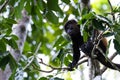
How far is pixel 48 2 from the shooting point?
305 centimetres

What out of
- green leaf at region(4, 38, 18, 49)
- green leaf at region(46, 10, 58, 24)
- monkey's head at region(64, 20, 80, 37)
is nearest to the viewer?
green leaf at region(4, 38, 18, 49)

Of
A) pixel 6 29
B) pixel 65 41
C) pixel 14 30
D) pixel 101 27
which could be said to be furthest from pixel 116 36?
pixel 14 30

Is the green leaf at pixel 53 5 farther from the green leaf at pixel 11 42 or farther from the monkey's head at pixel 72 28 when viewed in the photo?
the monkey's head at pixel 72 28

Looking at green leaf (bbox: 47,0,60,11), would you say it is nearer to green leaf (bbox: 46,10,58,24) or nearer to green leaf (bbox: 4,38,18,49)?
green leaf (bbox: 46,10,58,24)

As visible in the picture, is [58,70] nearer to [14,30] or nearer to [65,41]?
[65,41]

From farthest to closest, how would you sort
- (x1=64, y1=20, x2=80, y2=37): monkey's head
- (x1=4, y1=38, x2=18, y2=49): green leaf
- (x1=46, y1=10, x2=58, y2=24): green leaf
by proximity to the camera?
(x1=64, y1=20, x2=80, y2=37): monkey's head → (x1=46, y1=10, x2=58, y2=24): green leaf → (x1=4, y1=38, x2=18, y2=49): green leaf

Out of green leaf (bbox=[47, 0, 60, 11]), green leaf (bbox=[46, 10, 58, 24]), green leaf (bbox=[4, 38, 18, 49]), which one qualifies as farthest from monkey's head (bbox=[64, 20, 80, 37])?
green leaf (bbox=[4, 38, 18, 49])

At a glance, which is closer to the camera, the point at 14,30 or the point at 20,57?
the point at 20,57

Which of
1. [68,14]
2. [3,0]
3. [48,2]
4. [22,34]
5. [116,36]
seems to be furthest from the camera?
[68,14]

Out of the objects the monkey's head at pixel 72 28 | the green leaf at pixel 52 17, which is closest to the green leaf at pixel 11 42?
the green leaf at pixel 52 17

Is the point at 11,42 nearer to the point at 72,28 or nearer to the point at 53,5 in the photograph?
the point at 53,5

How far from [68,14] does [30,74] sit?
117cm

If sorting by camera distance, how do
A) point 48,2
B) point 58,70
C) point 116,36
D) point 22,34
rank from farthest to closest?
1. point 22,34
2. point 48,2
3. point 58,70
4. point 116,36

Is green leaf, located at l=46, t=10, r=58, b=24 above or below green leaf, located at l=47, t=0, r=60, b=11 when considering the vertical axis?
below
